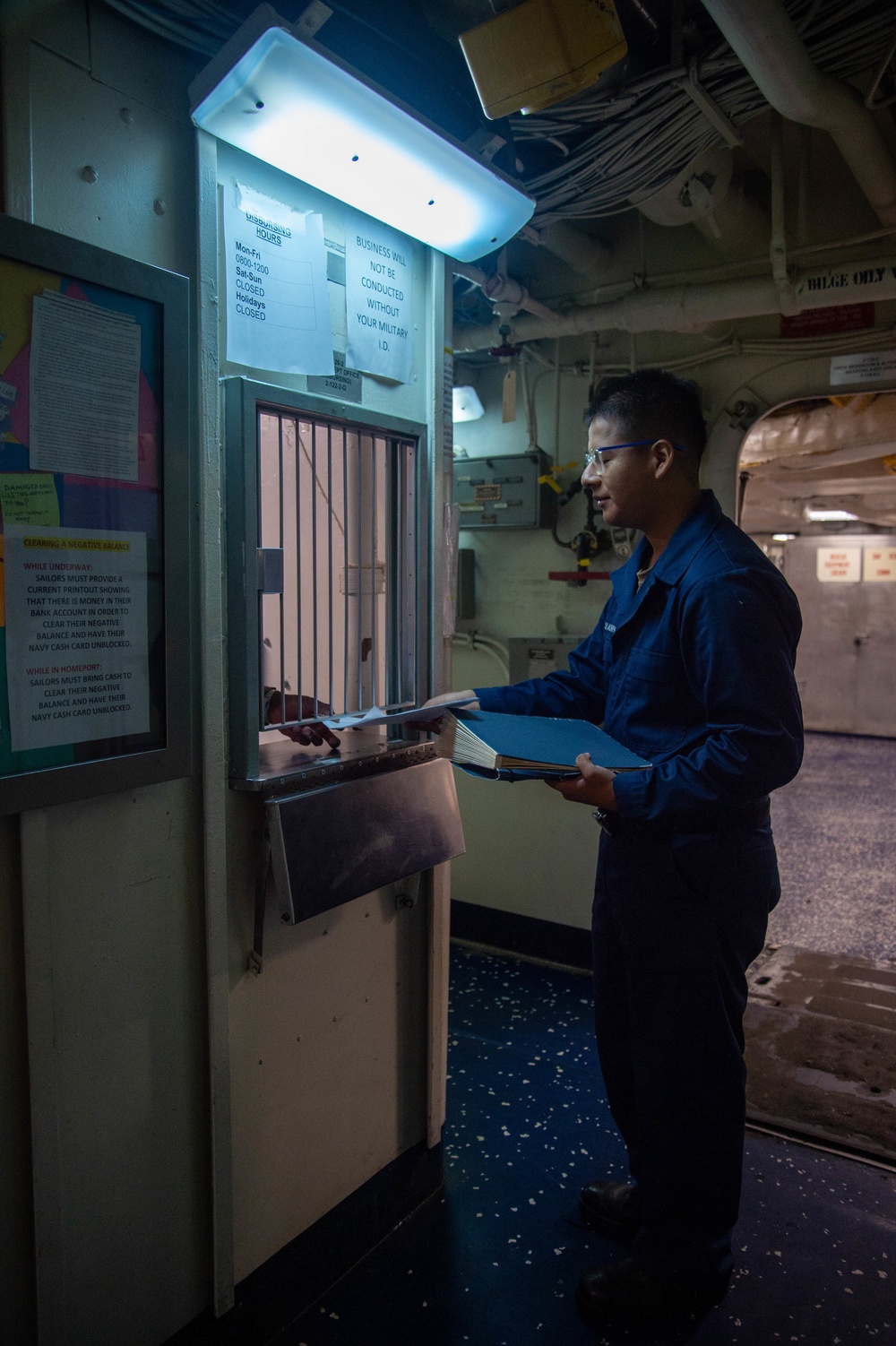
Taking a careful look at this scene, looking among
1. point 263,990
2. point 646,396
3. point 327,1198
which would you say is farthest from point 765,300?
point 327,1198

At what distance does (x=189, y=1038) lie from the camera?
1404 millimetres

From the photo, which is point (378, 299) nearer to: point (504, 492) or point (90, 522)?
point (90, 522)

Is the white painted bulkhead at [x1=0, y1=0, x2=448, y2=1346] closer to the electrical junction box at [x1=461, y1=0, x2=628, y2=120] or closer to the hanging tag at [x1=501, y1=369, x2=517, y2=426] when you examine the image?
the electrical junction box at [x1=461, y1=0, x2=628, y2=120]

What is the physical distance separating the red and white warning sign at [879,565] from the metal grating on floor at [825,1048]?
6.36 m

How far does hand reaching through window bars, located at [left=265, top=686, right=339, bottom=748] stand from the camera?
152 cm

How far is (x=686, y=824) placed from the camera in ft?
4.98

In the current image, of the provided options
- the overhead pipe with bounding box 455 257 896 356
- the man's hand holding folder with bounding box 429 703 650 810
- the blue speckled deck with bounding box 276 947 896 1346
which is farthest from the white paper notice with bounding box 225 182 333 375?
the blue speckled deck with bounding box 276 947 896 1346

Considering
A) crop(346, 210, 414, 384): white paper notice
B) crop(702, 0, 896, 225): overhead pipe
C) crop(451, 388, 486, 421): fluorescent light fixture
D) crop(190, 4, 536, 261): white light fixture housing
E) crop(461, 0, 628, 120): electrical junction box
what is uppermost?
crop(702, 0, 896, 225): overhead pipe

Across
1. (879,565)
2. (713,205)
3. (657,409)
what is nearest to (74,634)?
(657,409)

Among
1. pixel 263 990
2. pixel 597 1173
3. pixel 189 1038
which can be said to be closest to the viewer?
pixel 189 1038

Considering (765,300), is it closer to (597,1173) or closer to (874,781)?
(597,1173)

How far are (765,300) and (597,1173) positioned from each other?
2502 millimetres

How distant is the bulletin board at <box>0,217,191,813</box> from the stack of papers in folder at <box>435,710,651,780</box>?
492 mm

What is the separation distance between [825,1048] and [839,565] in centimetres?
735
